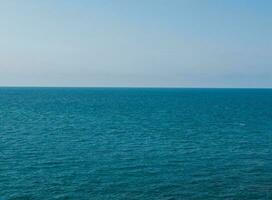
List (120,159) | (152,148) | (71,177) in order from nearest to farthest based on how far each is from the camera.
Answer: (71,177) → (120,159) → (152,148)

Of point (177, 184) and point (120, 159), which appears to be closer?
point (177, 184)

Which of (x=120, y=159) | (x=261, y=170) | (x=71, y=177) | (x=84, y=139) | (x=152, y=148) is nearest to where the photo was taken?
(x=71, y=177)

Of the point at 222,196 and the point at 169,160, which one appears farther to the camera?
the point at 169,160

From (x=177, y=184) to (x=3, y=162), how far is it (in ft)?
75.1

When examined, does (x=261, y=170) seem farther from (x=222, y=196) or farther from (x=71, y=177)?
(x=71, y=177)

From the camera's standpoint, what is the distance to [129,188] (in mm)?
39844

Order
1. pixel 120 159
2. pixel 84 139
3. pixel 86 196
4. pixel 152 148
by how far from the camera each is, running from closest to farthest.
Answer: pixel 86 196, pixel 120 159, pixel 152 148, pixel 84 139

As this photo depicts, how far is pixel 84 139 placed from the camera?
70.4 meters

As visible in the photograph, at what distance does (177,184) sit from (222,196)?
542cm

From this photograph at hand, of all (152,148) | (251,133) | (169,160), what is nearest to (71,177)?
(169,160)

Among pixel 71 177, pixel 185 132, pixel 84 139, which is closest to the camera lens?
pixel 71 177

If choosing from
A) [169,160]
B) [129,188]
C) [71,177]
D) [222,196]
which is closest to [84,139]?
[169,160]

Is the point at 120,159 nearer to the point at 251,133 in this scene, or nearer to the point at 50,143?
the point at 50,143

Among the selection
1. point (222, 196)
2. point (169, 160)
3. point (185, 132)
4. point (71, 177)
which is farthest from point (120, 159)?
point (185, 132)
